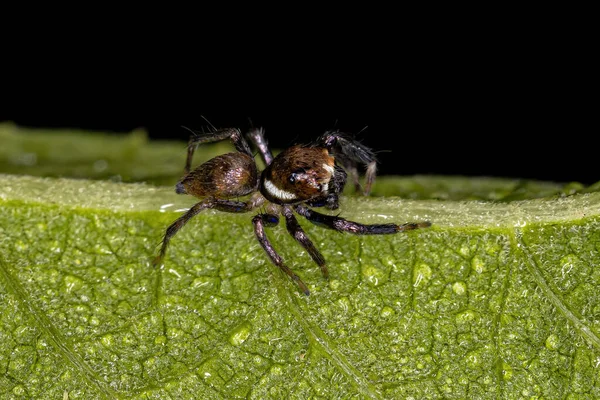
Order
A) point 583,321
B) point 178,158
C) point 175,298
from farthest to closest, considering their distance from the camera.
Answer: point 178,158, point 175,298, point 583,321

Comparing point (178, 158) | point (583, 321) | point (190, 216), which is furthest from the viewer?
point (178, 158)

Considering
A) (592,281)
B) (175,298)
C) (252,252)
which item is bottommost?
(175,298)

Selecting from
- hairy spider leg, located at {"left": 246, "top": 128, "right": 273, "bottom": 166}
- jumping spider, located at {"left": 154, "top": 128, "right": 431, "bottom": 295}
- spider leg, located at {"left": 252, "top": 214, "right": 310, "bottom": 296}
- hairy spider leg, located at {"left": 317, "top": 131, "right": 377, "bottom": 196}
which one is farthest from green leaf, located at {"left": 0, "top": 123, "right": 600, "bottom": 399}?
hairy spider leg, located at {"left": 246, "top": 128, "right": 273, "bottom": 166}

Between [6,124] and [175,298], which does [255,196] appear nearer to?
[175,298]

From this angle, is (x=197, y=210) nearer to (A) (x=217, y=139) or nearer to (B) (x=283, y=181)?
(B) (x=283, y=181)

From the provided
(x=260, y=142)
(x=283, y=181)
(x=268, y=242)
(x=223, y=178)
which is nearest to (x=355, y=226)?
(x=268, y=242)

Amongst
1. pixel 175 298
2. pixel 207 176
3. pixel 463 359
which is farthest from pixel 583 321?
pixel 207 176
